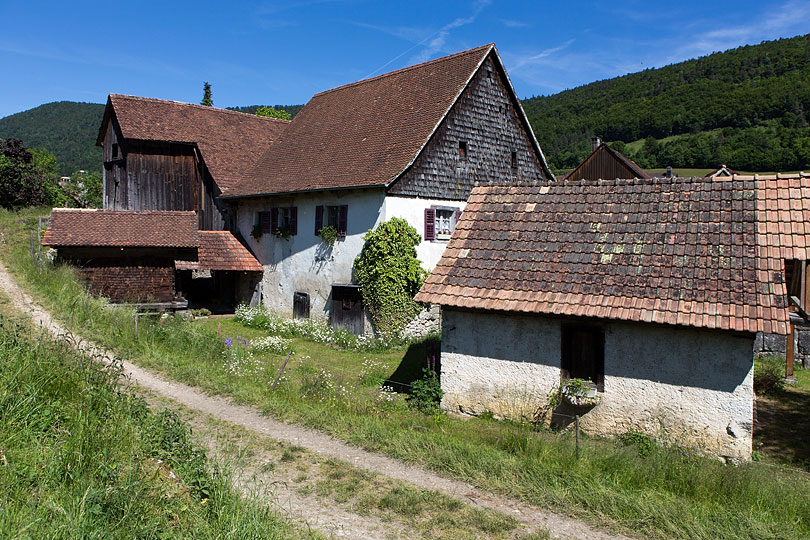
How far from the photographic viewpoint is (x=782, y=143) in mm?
64688

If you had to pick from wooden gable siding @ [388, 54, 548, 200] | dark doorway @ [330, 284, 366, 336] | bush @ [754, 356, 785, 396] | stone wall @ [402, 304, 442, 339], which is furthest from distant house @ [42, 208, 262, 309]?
bush @ [754, 356, 785, 396]

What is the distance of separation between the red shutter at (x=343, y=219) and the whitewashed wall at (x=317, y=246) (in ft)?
0.47

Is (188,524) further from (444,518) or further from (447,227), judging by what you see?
(447,227)

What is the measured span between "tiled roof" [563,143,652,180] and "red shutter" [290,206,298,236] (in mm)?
23110

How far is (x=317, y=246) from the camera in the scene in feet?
68.1

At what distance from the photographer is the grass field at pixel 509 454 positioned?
6672mm

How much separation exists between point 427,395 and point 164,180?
19.5m

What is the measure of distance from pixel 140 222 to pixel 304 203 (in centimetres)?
612

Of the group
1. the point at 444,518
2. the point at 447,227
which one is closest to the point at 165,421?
the point at 444,518

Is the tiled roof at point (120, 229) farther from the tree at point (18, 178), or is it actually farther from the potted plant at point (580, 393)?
the tree at point (18, 178)

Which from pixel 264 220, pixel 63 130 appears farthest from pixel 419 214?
pixel 63 130

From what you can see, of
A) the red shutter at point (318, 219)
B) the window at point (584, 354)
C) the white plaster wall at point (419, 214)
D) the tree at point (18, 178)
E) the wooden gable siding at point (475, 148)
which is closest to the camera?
the window at point (584, 354)

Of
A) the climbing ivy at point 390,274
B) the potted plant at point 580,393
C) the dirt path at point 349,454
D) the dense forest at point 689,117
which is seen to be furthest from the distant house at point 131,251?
the dense forest at point 689,117

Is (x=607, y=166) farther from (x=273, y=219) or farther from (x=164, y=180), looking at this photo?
(x=164, y=180)
